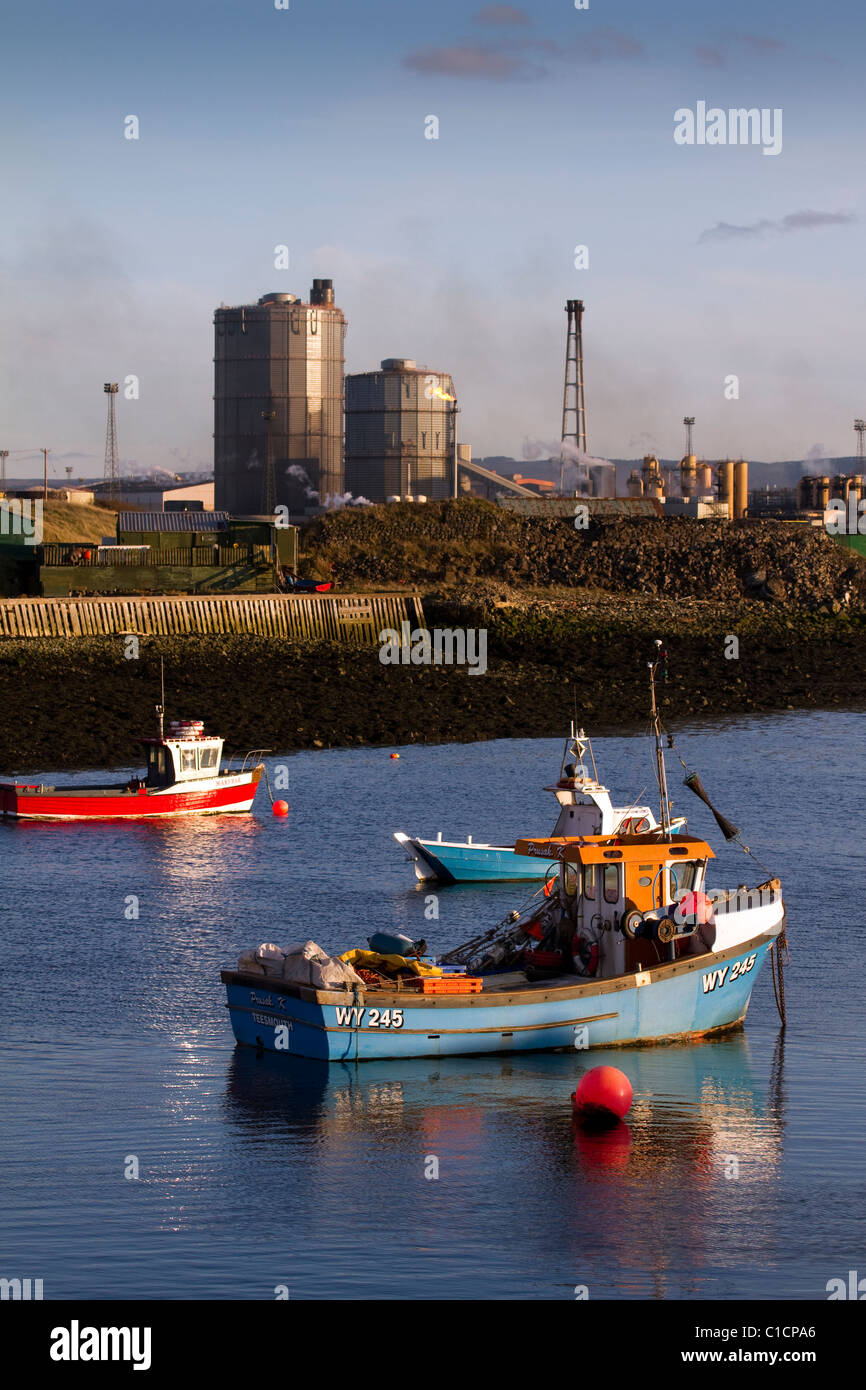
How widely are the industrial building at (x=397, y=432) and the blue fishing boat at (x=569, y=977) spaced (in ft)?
311

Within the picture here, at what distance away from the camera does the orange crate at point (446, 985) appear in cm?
2550

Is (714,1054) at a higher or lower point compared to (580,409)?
lower

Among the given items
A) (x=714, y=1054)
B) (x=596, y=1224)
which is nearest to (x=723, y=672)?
(x=714, y=1054)

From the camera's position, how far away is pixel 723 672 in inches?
3049

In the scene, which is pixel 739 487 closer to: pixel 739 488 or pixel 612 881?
pixel 739 488

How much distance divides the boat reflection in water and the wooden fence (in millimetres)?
56051

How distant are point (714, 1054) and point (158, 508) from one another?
12226cm

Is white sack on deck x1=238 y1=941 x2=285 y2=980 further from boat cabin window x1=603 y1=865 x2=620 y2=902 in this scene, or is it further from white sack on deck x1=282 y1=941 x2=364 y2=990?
boat cabin window x1=603 y1=865 x2=620 y2=902

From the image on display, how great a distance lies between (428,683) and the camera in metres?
71.8

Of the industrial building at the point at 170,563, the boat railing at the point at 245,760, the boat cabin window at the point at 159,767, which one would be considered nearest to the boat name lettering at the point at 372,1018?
the boat cabin window at the point at 159,767

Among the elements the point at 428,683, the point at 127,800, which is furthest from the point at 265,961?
the point at 428,683

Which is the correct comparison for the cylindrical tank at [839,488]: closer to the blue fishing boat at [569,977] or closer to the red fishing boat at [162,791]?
the red fishing boat at [162,791]
